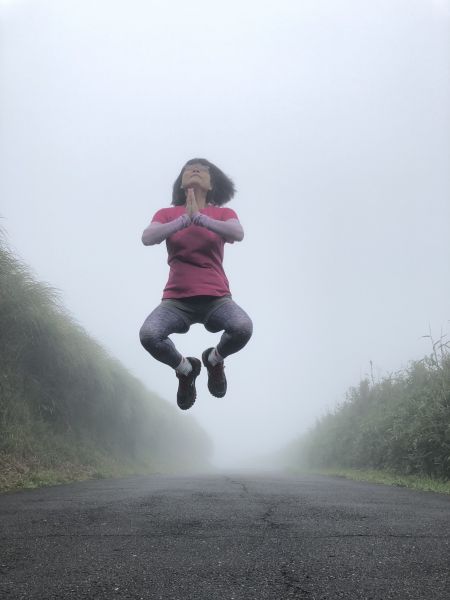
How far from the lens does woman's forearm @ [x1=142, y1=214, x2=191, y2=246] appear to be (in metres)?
3.41

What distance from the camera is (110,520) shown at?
10.7 feet

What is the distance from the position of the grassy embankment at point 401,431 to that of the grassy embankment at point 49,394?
5.56 m

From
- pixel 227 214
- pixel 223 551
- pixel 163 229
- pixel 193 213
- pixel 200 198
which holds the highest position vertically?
pixel 200 198

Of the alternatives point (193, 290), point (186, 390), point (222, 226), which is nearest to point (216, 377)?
point (186, 390)

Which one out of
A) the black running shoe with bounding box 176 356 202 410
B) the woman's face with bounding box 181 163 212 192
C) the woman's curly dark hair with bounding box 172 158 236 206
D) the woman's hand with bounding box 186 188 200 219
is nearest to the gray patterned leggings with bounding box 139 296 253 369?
the black running shoe with bounding box 176 356 202 410

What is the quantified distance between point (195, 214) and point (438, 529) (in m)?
2.57

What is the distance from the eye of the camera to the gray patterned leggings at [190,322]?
11.0 feet

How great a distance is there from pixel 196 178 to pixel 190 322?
46.0 inches

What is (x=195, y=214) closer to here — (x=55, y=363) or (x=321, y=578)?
(x=321, y=578)

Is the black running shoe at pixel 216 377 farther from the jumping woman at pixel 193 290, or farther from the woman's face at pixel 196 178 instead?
the woman's face at pixel 196 178

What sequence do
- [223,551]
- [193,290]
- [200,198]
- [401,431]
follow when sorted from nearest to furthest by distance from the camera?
1. [223,551]
2. [193,290]
3. [200,198]
4. [401,431]

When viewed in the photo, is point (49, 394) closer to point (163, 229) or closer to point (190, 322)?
point (190, 322)

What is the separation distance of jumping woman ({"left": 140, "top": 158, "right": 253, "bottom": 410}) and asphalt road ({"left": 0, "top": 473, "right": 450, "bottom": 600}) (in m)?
1.03

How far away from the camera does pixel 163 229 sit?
3424 mm
